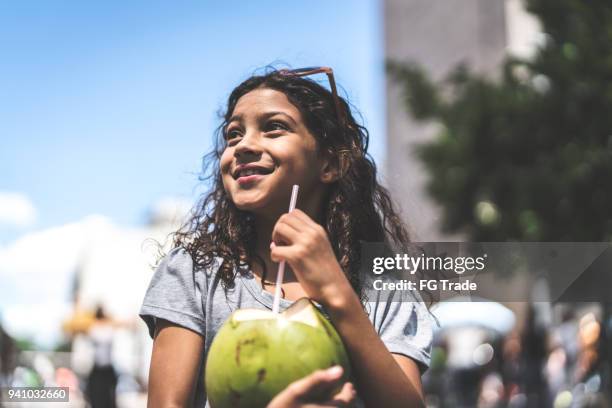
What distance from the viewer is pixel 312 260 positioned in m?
1.52

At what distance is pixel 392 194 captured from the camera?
2416 millimetres

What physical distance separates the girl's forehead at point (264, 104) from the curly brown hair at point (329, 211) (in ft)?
0.11

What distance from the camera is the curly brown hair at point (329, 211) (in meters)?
1.95

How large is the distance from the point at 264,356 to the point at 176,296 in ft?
1.46

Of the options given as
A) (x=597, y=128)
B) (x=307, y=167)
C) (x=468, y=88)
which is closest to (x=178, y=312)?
(x=307, y=167)

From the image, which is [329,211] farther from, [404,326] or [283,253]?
[283,253]

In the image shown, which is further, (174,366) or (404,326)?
(404,326)

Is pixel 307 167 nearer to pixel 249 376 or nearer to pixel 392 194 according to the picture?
pixel 392 194

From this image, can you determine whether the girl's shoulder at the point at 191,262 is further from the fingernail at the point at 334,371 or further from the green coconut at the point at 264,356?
the fingernail at the point at 334,371

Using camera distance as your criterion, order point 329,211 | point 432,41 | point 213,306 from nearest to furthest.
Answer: point 213,306 → point 329,211 → point 432,41

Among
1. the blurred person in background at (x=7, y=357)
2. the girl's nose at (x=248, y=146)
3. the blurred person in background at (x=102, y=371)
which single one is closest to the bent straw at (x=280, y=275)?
the girl's nose at (x=248, y=146)

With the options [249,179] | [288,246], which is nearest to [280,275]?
[288,246]

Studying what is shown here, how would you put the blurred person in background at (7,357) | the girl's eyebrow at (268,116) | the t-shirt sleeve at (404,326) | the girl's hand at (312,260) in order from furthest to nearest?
the blurred person in background at (7,357)
the girl's eyebrow at (268,116)
the t-shirt sleeve at (404,326)
the girl's hand at (312,260)

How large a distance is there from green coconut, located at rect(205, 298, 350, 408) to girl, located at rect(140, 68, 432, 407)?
0.11 m
